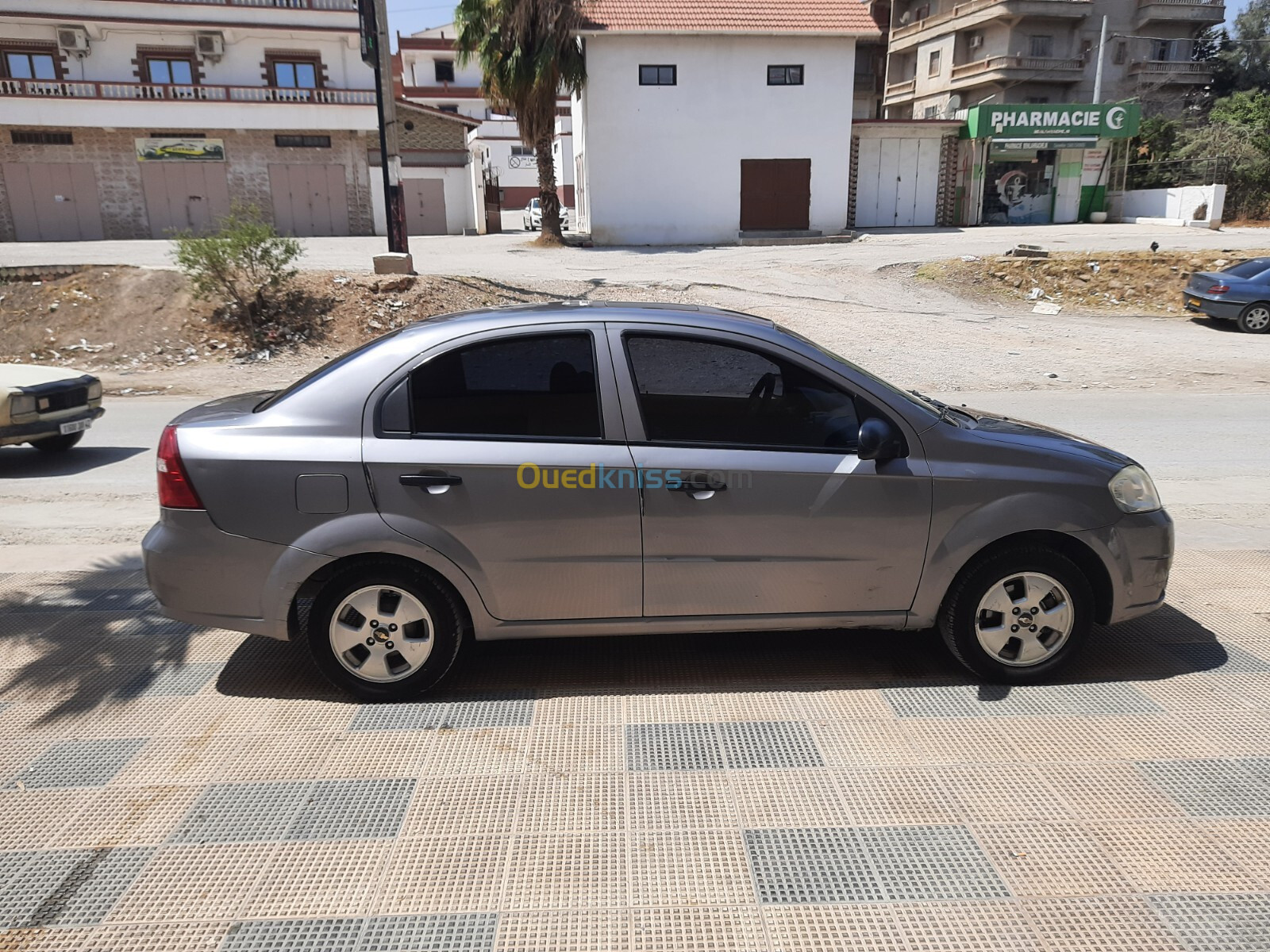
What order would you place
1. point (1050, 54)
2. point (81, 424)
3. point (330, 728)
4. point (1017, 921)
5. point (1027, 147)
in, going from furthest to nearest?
point (1050, 54)
point (1027, 147)
point (81, 424)
point (330, 728)
point (1017, 921)

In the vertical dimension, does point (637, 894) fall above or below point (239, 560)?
below

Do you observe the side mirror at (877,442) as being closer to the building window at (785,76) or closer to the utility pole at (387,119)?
the utility pole at (387,119)

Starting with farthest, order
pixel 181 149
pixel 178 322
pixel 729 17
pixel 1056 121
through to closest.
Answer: pixel 1056 121, pixel 181 149, pixel 729 17, pixel 178 322

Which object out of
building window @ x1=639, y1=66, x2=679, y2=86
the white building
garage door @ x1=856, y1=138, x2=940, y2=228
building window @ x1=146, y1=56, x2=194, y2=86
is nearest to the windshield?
the white building

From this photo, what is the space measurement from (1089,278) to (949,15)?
116 ft

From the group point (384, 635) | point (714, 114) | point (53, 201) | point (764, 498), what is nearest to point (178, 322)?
point (384, 635)

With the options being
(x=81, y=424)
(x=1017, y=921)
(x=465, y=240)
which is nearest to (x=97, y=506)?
(x=81, y=424)

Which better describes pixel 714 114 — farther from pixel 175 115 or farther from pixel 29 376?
pixel 29 376

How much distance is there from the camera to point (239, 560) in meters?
3.78

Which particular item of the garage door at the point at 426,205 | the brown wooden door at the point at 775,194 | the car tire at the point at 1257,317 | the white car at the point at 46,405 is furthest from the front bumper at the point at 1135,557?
the garage door at the point at 426,205

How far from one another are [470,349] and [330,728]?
1.65 meters

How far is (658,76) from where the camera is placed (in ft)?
95.5

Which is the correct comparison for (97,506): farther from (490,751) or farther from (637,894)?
(637,894)

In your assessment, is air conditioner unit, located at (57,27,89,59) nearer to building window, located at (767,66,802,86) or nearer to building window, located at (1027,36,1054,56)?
building window, located at (767,66,802,86)
